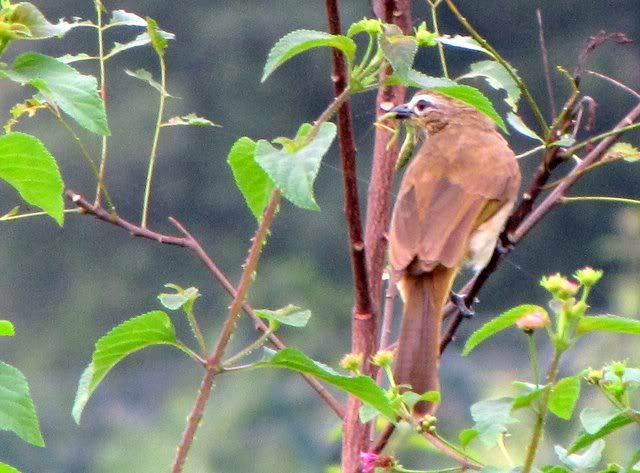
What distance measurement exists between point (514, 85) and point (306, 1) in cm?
1081

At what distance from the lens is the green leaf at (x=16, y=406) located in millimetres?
1381

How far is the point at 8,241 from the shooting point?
12.6m

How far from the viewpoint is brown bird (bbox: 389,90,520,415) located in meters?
2.47

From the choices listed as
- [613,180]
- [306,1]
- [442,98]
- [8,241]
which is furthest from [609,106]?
[442,98]

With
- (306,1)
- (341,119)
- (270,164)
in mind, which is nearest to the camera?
(270,164)

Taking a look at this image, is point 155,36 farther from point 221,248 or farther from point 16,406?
point 221,248

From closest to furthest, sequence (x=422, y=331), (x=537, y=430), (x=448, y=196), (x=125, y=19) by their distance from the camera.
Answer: (x=537, y=430), (x=125, y=19), (x=422, y=331), (x=448, y=196)

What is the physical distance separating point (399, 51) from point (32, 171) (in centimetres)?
43

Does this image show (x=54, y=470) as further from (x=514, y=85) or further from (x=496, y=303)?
(x=514, y=85)

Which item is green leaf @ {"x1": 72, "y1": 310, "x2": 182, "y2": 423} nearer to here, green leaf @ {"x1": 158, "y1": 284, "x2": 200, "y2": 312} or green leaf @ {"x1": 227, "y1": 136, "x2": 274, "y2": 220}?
green leaf @ {"x1": 158, "y1": 284, "x2": 200, "y2": 312}

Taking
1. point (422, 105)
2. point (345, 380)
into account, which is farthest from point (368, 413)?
point (422, 105)

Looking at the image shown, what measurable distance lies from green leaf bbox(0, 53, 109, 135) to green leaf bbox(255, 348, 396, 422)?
0.31 meters

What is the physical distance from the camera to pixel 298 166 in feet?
4.34

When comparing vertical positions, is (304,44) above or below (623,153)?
above
